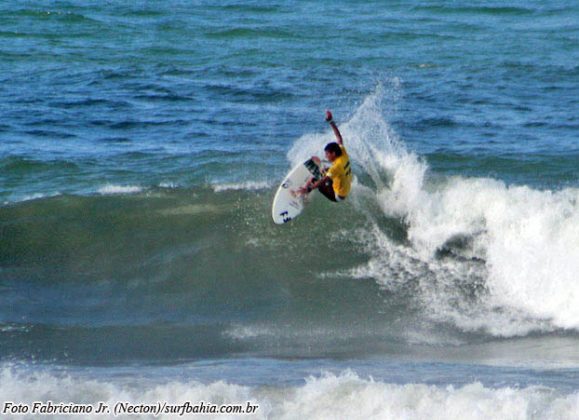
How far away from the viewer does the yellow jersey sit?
39.6ft

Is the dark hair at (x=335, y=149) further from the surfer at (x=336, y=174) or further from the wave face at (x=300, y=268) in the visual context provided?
the wave face at (x=300, y=268)

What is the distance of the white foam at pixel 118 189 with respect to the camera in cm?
1552

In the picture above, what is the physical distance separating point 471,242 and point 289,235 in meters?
2.51

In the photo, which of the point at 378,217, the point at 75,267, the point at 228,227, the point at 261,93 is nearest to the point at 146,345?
the point at 75,267

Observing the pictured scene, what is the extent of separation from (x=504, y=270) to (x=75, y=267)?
221 inches

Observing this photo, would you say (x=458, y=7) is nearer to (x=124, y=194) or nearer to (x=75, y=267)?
(x=124, y=194)

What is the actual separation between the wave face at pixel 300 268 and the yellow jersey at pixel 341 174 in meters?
1.43

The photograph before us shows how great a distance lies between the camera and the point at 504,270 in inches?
514

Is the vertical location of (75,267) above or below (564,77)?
below

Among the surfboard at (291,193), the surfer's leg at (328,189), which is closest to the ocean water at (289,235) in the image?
the surfboard at (291,193)

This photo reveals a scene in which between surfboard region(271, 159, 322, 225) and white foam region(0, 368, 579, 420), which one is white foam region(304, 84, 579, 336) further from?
white foam region(0, 368, 579, 420)

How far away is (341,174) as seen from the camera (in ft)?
39.8

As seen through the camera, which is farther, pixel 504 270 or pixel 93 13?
pixel 93 13

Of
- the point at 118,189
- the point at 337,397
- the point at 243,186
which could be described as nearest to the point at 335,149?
the point at 243,186
